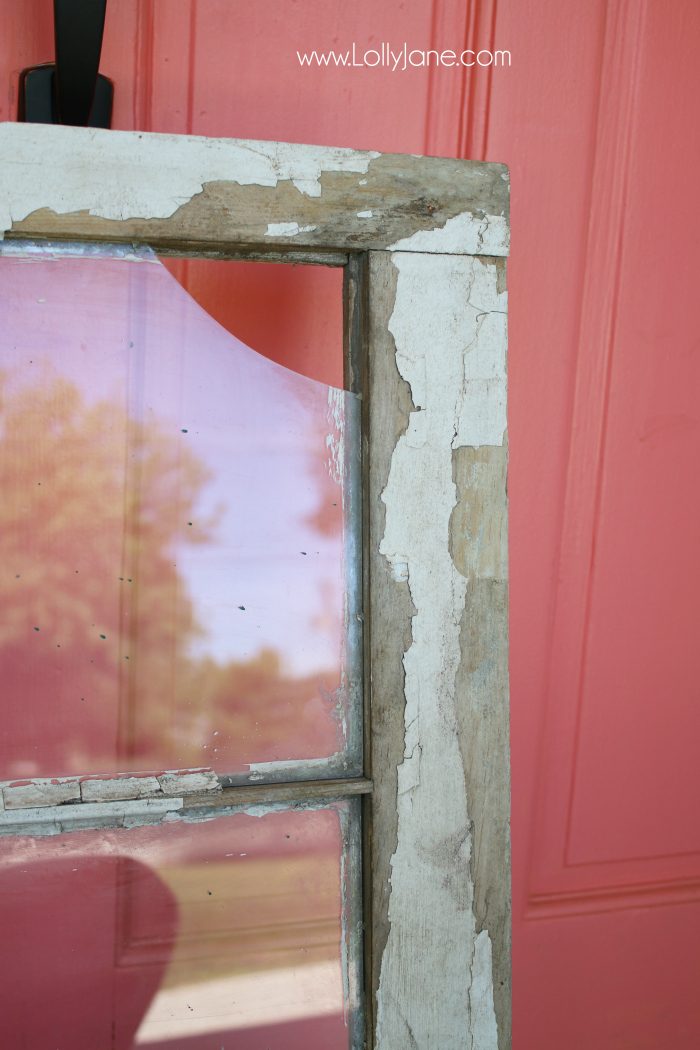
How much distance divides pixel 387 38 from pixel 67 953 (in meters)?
1.16

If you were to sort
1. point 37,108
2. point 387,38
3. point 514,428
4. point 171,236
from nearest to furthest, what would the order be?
point 171,236 < point 37,108 < point 387,38 < point 514,428

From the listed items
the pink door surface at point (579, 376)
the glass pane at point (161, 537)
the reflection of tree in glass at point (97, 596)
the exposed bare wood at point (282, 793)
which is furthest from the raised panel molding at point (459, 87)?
the exposed bare wood at point (282, 793)

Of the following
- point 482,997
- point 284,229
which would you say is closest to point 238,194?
point 284,229

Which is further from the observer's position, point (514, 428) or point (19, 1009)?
point (514, 428)

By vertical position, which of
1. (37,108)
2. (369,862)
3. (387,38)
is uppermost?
(387,38)

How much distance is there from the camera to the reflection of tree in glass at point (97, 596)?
83cm

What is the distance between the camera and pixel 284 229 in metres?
0.83

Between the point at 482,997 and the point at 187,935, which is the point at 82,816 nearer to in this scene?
the point at 187,935

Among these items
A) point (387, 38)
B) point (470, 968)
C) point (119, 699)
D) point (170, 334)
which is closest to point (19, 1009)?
point (119, 699)

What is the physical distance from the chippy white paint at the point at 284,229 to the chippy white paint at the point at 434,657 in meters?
0.11

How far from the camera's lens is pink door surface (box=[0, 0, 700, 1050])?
1.08 m

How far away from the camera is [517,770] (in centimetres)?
128

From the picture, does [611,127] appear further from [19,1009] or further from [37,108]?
[19,1009]

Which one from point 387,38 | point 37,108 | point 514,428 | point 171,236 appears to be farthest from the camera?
point 514,428
